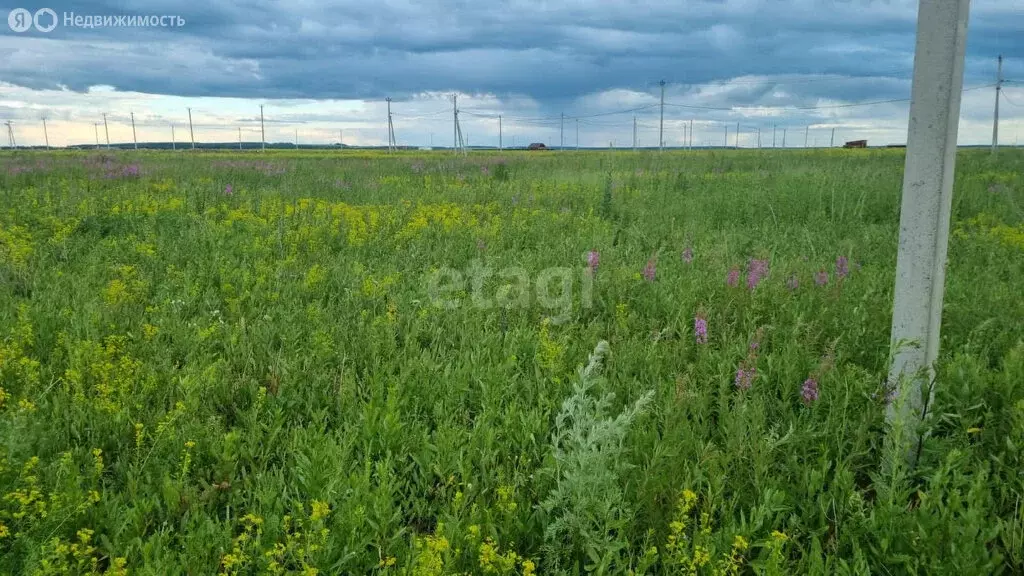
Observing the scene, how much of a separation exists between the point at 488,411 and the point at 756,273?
2.84 meters

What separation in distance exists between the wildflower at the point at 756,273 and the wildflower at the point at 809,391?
5.57 feet

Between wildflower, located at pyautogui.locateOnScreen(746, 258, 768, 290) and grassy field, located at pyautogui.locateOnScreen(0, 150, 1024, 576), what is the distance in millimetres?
45

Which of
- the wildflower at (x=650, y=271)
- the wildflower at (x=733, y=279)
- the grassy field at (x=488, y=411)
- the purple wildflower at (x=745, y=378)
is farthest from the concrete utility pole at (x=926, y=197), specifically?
the wildflower at (x=650, y=271)

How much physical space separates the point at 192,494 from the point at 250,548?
0.50m

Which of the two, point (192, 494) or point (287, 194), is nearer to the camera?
point (192, 494)

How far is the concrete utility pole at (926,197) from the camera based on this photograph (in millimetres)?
2252

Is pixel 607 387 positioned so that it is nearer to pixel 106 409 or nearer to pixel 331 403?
pixel 331 403

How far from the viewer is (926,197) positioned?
2.34 metres

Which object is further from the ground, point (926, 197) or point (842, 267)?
point (926, 197)

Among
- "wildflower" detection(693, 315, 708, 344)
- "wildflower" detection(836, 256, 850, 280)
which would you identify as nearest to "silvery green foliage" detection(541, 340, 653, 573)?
"wildflower" detection(693, 315, 708, 344)

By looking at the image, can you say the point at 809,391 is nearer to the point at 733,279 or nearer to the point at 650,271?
the point at 733,279

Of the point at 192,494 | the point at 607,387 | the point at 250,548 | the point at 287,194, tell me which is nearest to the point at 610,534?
the point at 607,387

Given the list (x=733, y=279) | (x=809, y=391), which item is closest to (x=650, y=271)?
(x=733, y=279)

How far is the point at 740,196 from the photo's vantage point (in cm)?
1007
